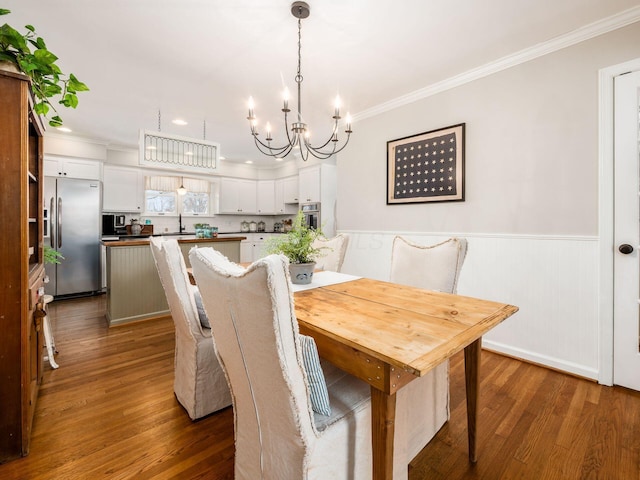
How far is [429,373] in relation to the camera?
60.4 inches

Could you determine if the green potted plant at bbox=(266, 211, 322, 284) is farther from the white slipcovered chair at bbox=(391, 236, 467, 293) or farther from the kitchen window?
the kitchen window

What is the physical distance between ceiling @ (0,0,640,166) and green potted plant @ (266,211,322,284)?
4.72 feet

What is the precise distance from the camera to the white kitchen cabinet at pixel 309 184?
216 inches

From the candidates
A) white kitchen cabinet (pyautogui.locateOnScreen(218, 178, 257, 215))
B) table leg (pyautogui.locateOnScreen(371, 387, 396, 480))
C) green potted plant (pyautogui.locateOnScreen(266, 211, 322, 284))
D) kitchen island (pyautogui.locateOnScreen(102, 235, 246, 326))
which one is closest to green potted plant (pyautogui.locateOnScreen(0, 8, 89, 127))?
green potted plant (pyautogui.locateOnScreen(266, 211, 322, 284))

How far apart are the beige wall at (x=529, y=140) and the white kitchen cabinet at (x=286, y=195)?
3371 mm

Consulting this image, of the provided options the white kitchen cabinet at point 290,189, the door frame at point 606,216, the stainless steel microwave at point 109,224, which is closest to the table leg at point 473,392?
the door frame at point 606,216

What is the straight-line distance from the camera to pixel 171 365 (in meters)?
2.39

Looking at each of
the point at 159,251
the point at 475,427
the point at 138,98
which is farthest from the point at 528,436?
the point at 138,98

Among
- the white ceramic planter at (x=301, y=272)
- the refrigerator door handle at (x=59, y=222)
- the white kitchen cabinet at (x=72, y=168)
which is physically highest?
the white kitchen cabinet at (x=72, y=168)

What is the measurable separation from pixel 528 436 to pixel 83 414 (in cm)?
251

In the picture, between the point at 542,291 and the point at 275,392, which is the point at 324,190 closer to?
the point at 542,291

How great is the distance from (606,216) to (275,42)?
272cm

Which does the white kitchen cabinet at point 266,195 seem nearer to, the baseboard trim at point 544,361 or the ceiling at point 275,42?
the ceiling at point 275,42

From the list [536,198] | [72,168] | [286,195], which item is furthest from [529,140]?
[72,168]
